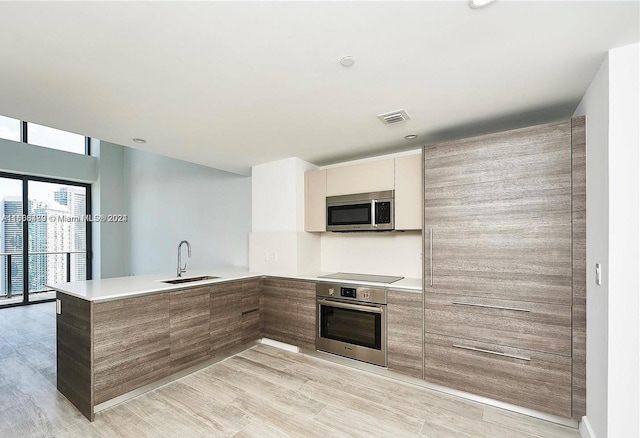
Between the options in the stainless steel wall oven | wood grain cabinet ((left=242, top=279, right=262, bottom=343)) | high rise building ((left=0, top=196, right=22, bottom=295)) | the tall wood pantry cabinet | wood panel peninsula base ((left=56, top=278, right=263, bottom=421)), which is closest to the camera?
the tall wood pantry cabinet

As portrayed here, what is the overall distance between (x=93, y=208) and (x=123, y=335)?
538 centimetres

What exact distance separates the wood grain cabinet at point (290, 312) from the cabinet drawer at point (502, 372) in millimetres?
1236

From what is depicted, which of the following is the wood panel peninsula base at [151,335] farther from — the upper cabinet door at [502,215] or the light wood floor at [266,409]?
the upper cabinet door at [502,215]

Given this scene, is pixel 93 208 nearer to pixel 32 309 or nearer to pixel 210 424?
pixel 32 309

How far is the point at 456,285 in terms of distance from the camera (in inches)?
94.9

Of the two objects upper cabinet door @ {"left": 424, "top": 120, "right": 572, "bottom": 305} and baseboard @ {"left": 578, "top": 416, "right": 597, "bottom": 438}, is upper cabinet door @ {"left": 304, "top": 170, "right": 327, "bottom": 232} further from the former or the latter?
baseboard @ {"left": 578, "top": 416, "right": 597, "bottom": 438}

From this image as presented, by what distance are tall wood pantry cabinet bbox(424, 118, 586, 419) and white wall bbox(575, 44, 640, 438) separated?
0.36 metres

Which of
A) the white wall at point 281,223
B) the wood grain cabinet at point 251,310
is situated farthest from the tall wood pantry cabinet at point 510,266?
the wood grain cabinet at point 251,310

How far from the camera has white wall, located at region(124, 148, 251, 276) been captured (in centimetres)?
462

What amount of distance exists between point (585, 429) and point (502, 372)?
1.64 ft

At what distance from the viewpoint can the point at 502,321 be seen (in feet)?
7.27

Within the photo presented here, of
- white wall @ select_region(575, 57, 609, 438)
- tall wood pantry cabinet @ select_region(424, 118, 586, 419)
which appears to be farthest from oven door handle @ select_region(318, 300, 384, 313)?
white wall @ select_region(575, 57, 609, 438)

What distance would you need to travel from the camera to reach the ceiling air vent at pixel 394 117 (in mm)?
2320

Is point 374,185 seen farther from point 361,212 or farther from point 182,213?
point 182,213
